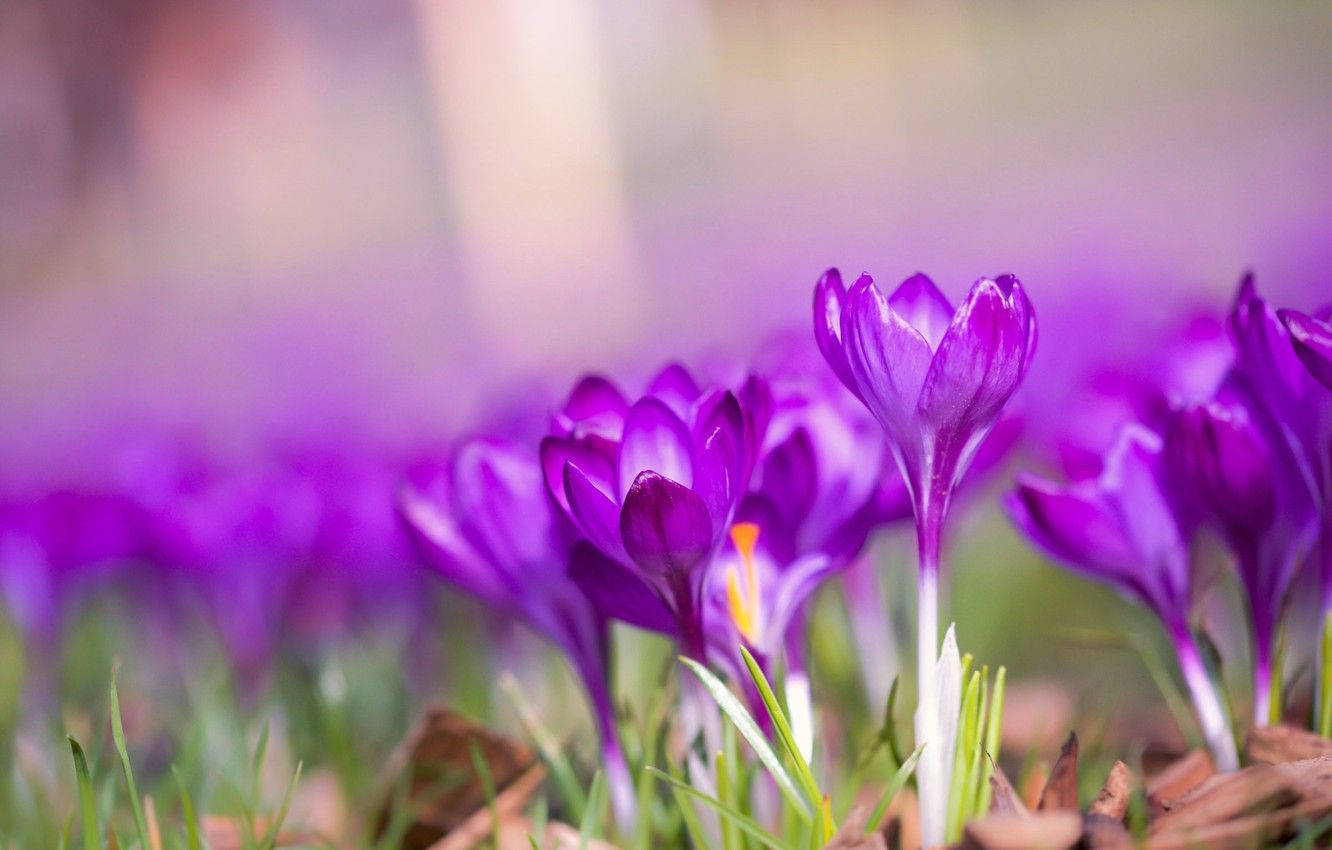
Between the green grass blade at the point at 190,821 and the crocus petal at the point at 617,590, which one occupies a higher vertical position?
the crocus petal at the point at 617,590

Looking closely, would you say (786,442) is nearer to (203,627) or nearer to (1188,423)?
(1188,423)

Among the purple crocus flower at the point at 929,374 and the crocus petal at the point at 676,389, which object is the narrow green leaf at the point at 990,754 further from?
the crocus petal at the point at 676,389

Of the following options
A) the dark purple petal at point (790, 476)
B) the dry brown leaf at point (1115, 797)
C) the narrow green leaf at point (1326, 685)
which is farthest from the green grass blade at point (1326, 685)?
the dark purple petal at point (790, 476)

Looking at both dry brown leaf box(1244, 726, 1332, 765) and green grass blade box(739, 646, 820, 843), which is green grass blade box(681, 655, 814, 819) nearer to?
green grass blade box(739, 646, 820, 843)

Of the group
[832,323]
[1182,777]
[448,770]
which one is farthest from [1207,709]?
[448,770]

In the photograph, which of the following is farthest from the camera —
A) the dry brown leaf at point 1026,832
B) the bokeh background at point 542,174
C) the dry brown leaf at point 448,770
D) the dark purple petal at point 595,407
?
the bokeh background at point 542,174

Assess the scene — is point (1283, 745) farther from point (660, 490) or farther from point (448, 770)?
point (448, 770)
